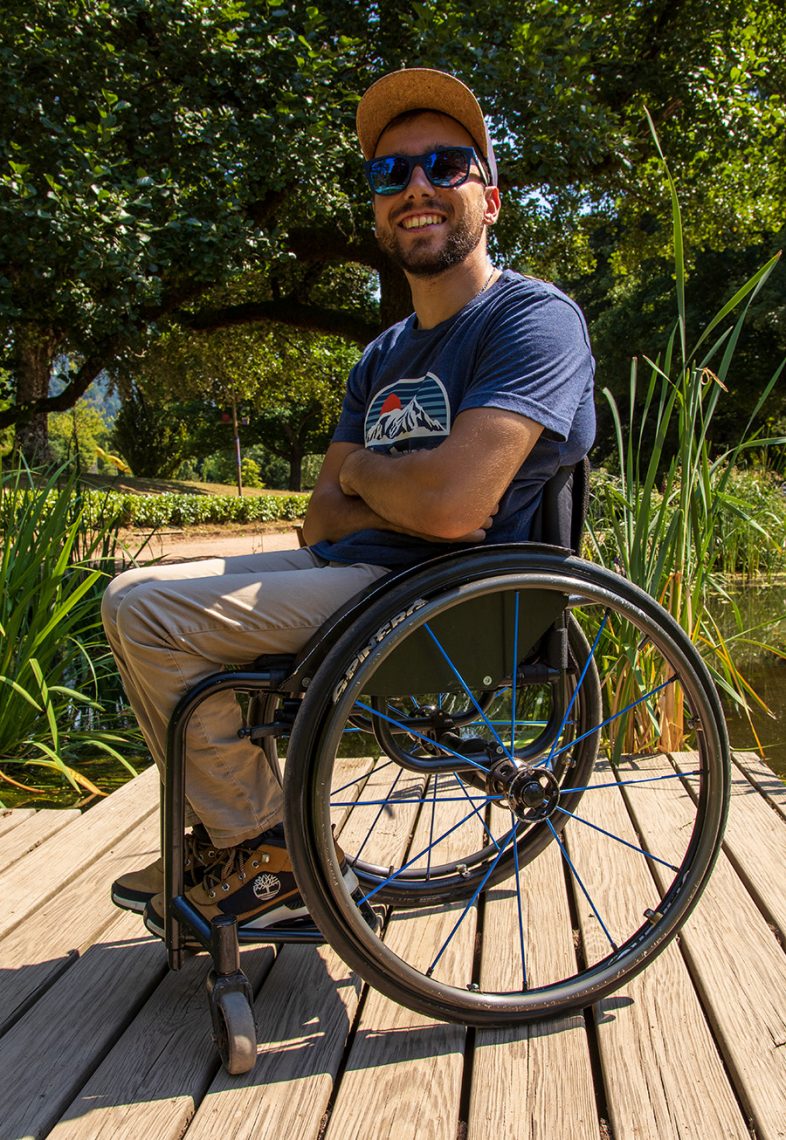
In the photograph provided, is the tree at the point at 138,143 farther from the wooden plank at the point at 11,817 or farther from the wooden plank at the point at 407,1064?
the wooden plank at the point at 407,1064

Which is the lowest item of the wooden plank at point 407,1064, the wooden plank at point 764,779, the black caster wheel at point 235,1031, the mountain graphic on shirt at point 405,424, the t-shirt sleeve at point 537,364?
the wooden plank at point 764,779

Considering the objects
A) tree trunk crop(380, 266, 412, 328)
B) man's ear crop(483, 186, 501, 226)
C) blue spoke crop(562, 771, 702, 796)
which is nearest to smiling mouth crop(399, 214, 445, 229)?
man's ear crop(483, 186, 501, 226)

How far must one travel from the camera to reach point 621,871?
194 cm

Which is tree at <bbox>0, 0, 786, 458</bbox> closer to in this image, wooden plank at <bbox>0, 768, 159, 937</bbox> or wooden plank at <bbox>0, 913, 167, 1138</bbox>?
wooden plank at <bbox>0, 768, 159, 937</bbox>

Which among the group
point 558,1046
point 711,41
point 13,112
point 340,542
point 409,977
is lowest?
point 558,1046

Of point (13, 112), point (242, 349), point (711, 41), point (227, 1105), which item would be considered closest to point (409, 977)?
point (227, 1105)

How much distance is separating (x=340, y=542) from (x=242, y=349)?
12.5 metres

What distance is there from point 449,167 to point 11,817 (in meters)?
1.78

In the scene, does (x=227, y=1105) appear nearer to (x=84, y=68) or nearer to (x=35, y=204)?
(x=35, y=204)

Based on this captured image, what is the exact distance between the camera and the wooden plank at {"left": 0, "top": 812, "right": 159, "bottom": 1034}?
5.16 ft

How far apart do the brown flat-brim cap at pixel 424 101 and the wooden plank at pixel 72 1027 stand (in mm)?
1527

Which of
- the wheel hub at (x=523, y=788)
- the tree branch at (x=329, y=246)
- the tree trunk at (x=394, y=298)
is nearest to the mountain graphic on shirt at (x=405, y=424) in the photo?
the wheel hub at (x=523, y=788)

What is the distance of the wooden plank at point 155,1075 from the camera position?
1237mm

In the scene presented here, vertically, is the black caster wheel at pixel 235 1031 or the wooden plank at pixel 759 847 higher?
the black caster wheel at pixel 235 1031
